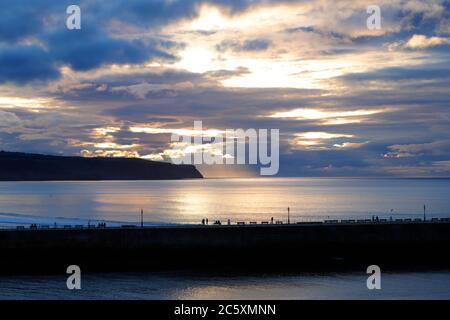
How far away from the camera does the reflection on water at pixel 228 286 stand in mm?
50406

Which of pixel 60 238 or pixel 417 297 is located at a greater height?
pixel 60 238

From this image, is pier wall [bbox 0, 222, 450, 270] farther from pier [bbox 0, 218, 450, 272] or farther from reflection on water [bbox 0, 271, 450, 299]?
reflection on water [bbox 0, 271, 450, 299]

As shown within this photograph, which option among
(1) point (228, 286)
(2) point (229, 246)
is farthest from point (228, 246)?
(1) point (228, 286)

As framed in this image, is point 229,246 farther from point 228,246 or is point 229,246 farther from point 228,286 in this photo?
point 228,286

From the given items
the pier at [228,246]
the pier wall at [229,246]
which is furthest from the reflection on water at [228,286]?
the pier wall at [229,246]

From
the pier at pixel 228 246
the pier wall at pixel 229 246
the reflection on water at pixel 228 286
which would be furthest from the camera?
the pier wall at pixel 229 246

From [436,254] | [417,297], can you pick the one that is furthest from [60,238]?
[436,254]

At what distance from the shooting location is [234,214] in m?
154

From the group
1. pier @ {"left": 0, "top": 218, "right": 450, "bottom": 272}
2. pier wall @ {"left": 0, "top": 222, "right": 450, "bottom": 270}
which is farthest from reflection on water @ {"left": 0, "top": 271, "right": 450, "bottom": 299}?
pier wall @ {"left": 0, "top": 222, "right": 450, "bottom": 270}

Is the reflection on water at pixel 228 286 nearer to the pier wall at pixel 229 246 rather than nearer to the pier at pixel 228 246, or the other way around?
the pier at pixel 228 246

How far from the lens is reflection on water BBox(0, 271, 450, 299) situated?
50.4 meters

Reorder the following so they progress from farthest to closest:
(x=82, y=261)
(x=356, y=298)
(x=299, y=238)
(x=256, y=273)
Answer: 1. (x=299, y=238)
2. (x=82, y=261)
3. (x=256, y=273)
4. (x=356, y=298)

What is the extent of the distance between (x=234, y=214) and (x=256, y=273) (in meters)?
92.8
